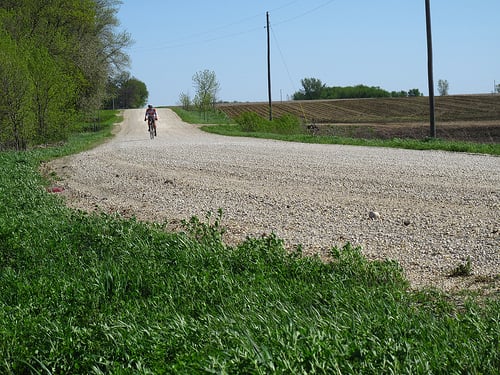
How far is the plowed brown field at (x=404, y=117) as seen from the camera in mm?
45581

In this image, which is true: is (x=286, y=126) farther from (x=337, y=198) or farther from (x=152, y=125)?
(x=337, y=198)

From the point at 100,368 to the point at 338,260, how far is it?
2.98m

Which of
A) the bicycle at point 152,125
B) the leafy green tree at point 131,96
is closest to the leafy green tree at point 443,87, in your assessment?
the leafy green tree at point 131,96

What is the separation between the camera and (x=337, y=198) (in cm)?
1156

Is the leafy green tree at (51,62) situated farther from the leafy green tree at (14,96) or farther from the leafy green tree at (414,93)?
the leafy green tree at (414,93)

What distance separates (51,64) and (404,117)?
42.9 m

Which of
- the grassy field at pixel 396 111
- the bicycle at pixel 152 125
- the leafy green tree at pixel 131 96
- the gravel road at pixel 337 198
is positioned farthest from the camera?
the leafy green tree at pixel 131 96

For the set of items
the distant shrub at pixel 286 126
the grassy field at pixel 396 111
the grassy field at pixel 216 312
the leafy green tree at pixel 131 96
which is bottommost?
the grassy field at pixel 216 312

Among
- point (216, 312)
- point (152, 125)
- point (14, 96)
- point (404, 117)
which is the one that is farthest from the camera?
point (404, 117)

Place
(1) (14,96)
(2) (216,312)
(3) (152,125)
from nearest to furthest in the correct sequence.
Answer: (2) (216,312) → (1) (14,96) → (3) (152,125)

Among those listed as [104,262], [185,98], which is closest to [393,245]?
[104,262]

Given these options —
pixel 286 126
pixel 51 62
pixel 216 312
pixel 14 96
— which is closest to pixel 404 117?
pixel 286 126

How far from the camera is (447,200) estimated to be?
35.2 ft

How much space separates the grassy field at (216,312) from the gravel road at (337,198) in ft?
2.80
